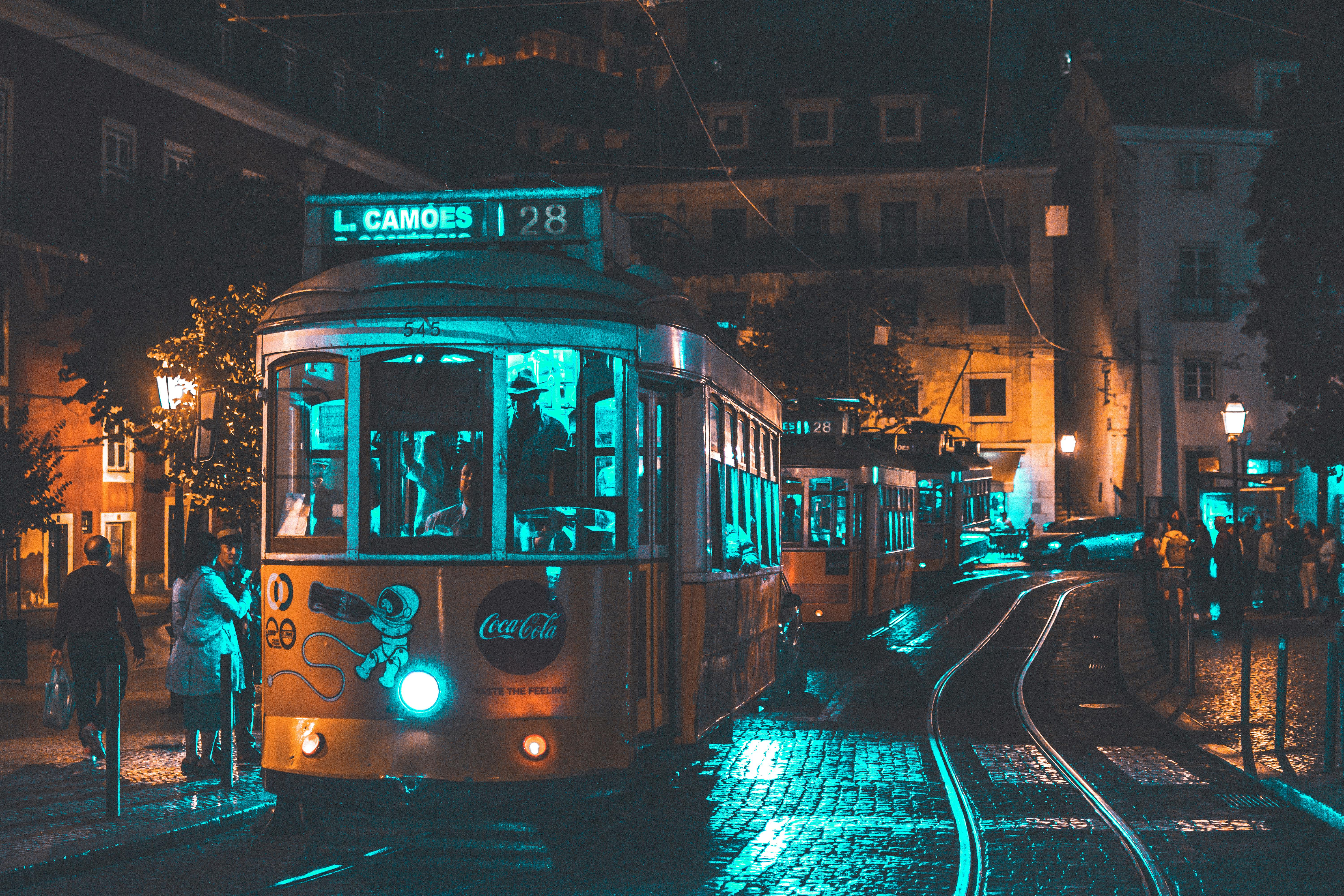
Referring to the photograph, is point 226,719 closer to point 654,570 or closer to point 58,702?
point 58,702

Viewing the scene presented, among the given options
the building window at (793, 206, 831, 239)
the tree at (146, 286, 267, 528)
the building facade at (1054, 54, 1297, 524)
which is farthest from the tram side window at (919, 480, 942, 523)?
the building window at (793, 206, 831, 239)

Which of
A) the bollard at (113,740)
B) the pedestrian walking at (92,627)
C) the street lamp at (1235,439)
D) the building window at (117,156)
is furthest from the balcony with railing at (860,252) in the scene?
the bollard at (113,740)

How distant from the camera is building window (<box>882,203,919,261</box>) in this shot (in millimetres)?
52719

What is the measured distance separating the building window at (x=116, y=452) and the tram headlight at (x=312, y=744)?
22.7 meters

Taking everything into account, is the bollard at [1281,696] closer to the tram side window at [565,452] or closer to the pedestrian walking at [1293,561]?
the tram side window at [565,452]

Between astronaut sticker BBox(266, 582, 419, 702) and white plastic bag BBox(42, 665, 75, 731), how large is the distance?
342 centimetres

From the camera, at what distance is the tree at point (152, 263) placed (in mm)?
26312

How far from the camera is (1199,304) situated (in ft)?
161

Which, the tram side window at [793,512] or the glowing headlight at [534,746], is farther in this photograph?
the tram side window at [793,512]

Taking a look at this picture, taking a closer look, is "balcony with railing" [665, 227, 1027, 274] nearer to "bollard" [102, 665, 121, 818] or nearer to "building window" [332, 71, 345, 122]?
"building window" [332, 71, 345, 122]

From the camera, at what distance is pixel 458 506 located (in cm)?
754

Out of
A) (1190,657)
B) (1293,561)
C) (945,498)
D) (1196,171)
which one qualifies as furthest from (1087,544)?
(1190,657)

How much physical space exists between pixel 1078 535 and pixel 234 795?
3776 centimetres

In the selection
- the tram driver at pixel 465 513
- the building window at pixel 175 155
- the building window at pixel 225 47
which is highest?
the building window at pixel 225 47
